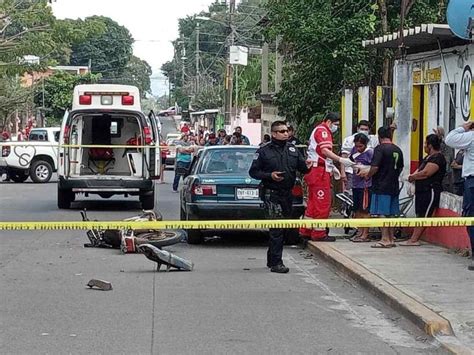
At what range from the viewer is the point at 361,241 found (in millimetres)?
14102

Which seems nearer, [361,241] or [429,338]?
[429,338]

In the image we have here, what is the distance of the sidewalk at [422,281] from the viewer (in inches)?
320

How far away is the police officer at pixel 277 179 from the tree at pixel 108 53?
7940cm

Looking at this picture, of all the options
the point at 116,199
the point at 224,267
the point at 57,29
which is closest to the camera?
the point at 224,267

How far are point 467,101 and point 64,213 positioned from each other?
9.74m

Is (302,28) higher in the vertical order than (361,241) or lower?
higher

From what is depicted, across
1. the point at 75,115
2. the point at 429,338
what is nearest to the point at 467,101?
the point at 429,338

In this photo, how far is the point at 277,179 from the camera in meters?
11.4

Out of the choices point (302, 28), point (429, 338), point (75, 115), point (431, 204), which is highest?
point (302, 28)

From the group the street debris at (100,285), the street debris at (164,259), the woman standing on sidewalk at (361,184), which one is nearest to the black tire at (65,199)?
the woman standing on sidewalk at (361,184)

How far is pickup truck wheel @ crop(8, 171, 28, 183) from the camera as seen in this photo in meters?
31.9

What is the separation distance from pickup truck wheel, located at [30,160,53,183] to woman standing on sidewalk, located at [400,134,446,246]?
65.6 feet

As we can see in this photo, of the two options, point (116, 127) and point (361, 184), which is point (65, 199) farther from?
point (361, 184)

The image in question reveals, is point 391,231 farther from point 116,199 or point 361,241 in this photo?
point 116,199
